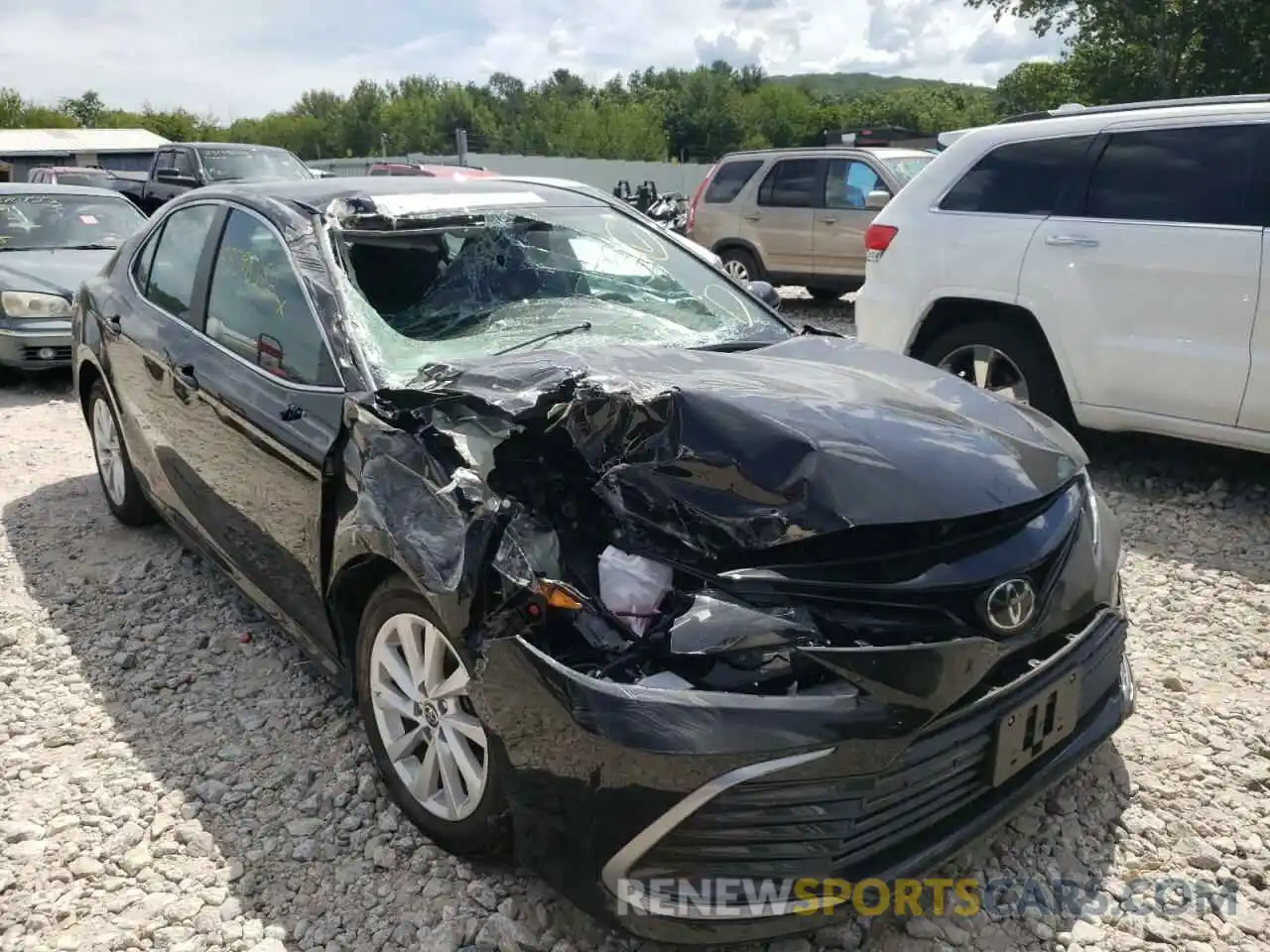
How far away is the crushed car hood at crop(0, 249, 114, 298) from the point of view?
7.81 meters

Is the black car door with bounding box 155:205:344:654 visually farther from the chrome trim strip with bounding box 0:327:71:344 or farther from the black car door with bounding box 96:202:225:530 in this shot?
the chrome trim strip with bounding box 0:327:71:344

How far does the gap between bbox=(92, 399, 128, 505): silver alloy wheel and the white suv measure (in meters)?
3.99

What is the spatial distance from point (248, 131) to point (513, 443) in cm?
8641

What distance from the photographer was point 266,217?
11.1 ft

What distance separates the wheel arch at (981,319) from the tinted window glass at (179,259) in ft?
12.0

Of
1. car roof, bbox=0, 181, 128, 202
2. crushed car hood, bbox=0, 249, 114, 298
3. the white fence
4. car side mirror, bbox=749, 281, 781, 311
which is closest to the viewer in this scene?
car side mirror, bbox=749, 281, 781, 311

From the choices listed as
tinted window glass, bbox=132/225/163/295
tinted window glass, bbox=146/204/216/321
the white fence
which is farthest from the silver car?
the white fence

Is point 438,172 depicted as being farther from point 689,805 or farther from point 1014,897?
point 689,805

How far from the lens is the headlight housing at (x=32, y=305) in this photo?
302 inches

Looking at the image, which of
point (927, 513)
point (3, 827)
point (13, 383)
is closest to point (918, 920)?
point (927, 513)

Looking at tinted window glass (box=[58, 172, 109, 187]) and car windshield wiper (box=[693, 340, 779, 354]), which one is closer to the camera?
car windshield wiper (box=[693, 340, 779, 354])

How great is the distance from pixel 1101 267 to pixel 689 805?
3953 millimetres

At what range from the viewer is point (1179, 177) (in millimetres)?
4684

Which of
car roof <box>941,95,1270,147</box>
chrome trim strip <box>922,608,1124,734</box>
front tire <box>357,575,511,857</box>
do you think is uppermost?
car roof <box>941,95,1270,147</box>
